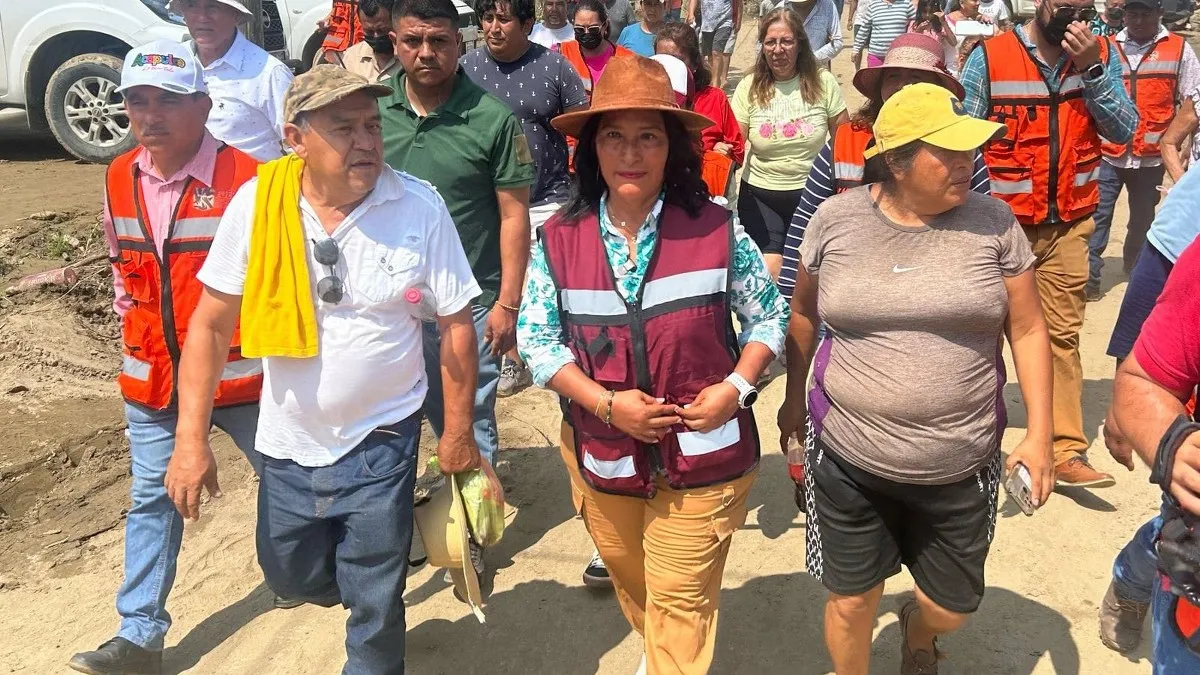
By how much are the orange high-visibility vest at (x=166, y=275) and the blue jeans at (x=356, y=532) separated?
24.0 inches

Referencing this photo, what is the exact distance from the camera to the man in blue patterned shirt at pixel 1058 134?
13.4ft

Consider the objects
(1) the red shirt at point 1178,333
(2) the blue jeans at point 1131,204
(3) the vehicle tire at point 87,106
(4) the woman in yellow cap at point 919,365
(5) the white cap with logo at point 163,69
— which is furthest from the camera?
(3) the vehicle tire at point 87,106

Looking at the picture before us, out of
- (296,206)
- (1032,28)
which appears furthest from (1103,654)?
(296,206)

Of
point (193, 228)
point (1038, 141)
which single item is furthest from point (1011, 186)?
point (193, 228)

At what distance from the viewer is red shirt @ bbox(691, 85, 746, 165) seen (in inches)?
213

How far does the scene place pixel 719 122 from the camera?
17.7ft

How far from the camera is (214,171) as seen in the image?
3.22 meters

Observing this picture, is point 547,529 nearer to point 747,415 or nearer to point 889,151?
point 747,415

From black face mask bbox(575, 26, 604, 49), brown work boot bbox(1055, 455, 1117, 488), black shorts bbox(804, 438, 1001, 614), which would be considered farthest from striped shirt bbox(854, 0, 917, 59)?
black shorts bbox(804, 438, 1001, 614)

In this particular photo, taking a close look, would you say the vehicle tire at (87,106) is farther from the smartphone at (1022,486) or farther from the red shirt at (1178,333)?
the red shirt at (1178,333)

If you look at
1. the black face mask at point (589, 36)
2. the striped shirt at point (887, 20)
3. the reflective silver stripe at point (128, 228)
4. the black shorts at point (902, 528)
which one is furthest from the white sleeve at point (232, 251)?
the striped shirt at point (887, 20)

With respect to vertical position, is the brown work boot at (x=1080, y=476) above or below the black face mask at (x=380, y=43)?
below

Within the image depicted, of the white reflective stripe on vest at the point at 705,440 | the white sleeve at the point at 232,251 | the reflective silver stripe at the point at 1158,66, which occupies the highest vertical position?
the white sleeve at the point at 232,251

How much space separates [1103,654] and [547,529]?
88.3 inches
